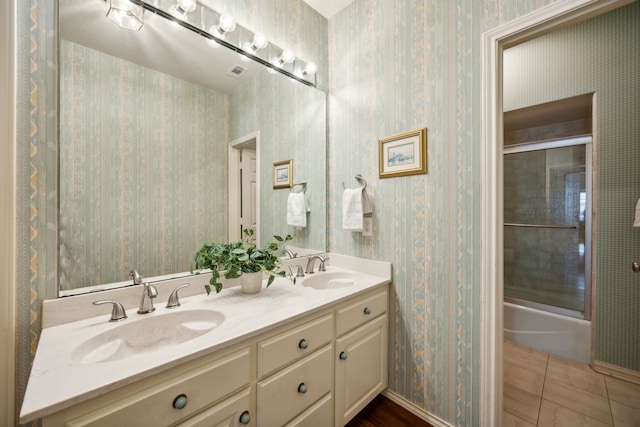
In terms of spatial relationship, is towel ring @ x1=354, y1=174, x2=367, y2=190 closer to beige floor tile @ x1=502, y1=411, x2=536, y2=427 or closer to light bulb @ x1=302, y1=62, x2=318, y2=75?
light bulb @ x1=302, y1=62, x2=318, y2=75

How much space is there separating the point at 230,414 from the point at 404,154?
146 cm

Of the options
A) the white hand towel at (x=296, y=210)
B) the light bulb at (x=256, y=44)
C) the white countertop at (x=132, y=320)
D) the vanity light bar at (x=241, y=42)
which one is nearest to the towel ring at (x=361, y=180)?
the white hand towel at (x=296, y=210)

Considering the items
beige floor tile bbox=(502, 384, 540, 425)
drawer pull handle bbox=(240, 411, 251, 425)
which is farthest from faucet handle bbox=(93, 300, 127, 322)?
beige floor tile bbox=(502, 384, 540, 425)

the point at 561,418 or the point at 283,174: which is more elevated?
the point at 283,174

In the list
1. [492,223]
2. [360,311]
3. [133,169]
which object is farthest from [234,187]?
[492,223]

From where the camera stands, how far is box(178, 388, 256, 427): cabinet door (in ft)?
2.71

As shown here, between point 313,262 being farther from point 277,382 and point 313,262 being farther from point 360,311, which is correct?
point 277,382

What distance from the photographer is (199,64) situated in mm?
1405

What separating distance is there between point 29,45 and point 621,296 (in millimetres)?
3462

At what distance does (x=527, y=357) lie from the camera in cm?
212

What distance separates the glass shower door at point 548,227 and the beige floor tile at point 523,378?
69 centimetres

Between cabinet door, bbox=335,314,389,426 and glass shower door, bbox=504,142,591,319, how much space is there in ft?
5.91

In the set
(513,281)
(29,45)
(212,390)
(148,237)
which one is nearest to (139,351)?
(212,390)

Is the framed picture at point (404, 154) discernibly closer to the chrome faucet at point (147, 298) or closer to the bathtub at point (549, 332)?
the chrome faucet at point (147, 298)
